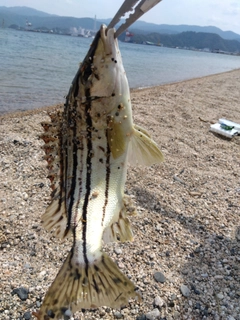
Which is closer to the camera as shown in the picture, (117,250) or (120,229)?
(120,229)

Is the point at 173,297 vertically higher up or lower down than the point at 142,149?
lower down

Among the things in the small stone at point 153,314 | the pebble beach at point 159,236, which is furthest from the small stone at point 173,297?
the small stone at point 153,314

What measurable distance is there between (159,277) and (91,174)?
1.98 meters

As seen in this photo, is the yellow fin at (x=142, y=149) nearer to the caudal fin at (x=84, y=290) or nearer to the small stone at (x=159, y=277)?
the caudal fin at (x=84, y=290)

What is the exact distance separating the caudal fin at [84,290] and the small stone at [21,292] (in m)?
1.06

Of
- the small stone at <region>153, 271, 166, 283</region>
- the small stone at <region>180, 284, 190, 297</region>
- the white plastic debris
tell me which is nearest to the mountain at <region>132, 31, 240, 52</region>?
the white plastic debris

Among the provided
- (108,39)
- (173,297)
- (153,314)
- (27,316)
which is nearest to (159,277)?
(173,297)

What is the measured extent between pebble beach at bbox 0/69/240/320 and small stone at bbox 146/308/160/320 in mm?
12

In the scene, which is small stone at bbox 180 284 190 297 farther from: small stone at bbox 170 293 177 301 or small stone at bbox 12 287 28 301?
small stone at bbox 12 287 28 301

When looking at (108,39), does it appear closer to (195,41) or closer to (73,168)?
(73,168)

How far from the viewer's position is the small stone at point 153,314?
11.1 ft

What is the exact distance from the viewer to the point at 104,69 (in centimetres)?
250

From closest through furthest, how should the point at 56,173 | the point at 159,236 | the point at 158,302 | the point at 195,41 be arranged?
the point at 56,173
the point at 158,302
the point at 159,236
the point at 195,41

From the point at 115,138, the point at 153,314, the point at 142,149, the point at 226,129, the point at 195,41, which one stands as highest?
the point at 195,41
